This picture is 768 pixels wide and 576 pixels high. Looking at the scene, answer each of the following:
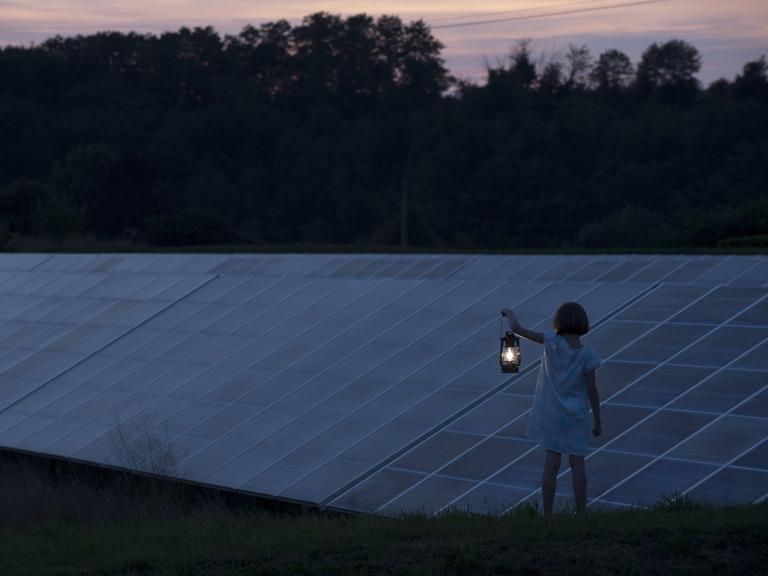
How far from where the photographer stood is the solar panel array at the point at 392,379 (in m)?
10.8

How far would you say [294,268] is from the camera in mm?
20359

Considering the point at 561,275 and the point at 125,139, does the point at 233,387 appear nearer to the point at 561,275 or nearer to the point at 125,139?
the point at 561,275

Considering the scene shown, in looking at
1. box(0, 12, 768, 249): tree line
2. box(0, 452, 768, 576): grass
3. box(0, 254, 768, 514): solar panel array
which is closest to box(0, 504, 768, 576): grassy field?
box(0, 452, 768, 576): grass

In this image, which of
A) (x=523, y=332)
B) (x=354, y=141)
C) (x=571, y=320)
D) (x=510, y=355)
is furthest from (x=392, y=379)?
(x=354, y=141)

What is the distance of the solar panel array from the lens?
1077 centimetres

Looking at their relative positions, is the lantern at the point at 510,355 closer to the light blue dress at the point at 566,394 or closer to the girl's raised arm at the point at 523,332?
the girl's raised arm at the point at 523,332

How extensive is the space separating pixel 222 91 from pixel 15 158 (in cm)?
1465

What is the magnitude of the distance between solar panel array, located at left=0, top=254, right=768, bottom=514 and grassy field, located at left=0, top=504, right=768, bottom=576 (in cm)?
203

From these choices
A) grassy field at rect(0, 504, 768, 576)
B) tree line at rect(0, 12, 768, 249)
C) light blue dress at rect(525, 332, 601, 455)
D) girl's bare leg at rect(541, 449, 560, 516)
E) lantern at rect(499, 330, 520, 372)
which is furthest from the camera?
tree line at rect(0, 12, 768, 249)

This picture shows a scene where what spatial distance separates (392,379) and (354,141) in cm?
5804

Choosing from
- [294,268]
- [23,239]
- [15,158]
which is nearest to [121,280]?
[294,268]

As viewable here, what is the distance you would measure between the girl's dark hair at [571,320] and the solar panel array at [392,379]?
209 centimetres

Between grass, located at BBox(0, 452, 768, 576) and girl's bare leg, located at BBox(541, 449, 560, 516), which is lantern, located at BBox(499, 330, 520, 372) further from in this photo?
grass, located at BBox(0, 452, 768, 576)

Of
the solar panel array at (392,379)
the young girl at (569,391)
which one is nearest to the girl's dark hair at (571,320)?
the young girl at (569,391)
